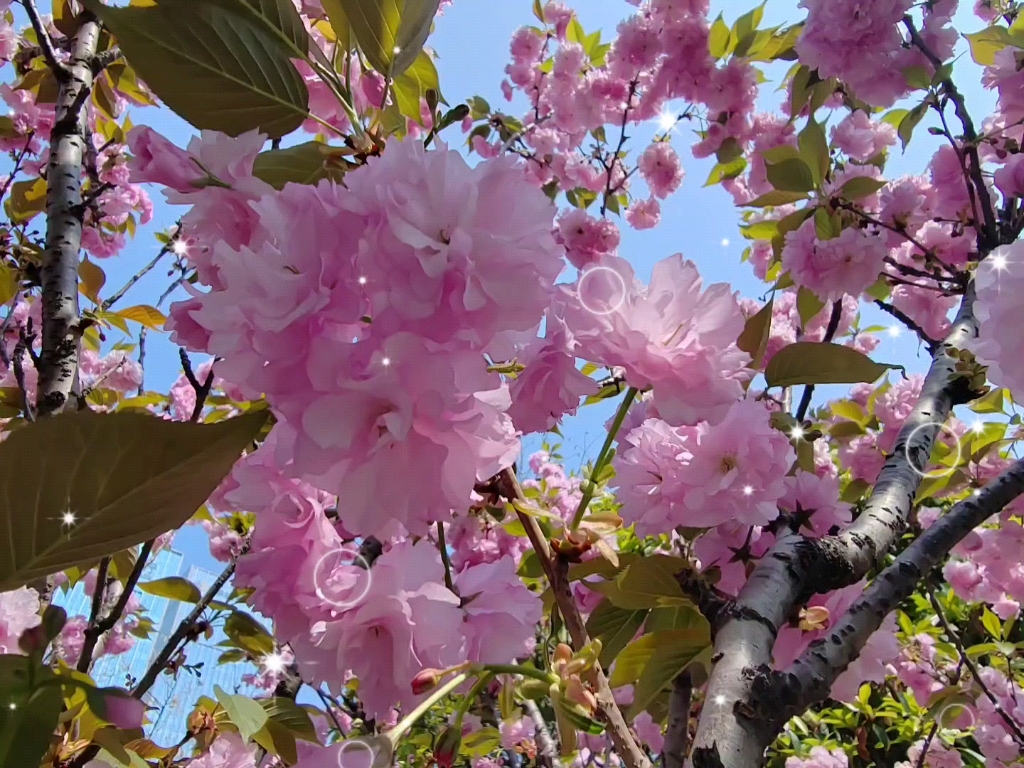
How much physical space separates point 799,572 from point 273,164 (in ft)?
2.38

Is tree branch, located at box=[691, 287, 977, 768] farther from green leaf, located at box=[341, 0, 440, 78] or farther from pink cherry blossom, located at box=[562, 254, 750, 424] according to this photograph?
green leaf, located at box=[341, 0, 440, 78]

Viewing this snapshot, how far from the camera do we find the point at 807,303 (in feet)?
5.23

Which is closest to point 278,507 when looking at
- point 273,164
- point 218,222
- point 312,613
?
point 312,613

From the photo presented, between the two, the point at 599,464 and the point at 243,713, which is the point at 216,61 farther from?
the point at 243,713

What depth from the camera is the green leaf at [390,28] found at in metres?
0.67

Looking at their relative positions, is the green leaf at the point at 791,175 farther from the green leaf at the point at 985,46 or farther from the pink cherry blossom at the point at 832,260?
the green leaf at the point at 985,46

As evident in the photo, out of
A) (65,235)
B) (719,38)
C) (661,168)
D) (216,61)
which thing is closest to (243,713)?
(216,61)

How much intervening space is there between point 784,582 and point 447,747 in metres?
0.45

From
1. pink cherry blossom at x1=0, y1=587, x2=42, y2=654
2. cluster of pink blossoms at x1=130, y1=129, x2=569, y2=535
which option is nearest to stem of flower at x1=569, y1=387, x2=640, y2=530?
cluster of pink blossoms at x1=130, y1=129, x2=569, y2=535

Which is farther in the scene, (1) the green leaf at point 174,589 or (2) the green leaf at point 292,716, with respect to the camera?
(1) the green leaf at point 174,589

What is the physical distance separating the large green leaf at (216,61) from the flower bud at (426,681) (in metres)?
0.51

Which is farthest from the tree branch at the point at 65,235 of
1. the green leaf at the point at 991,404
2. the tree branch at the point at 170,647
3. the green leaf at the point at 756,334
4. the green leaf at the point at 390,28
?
the green leaf at the point at 991,404

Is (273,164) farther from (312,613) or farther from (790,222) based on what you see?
(790,222)

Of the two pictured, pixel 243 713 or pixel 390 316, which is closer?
pixel 390 316
